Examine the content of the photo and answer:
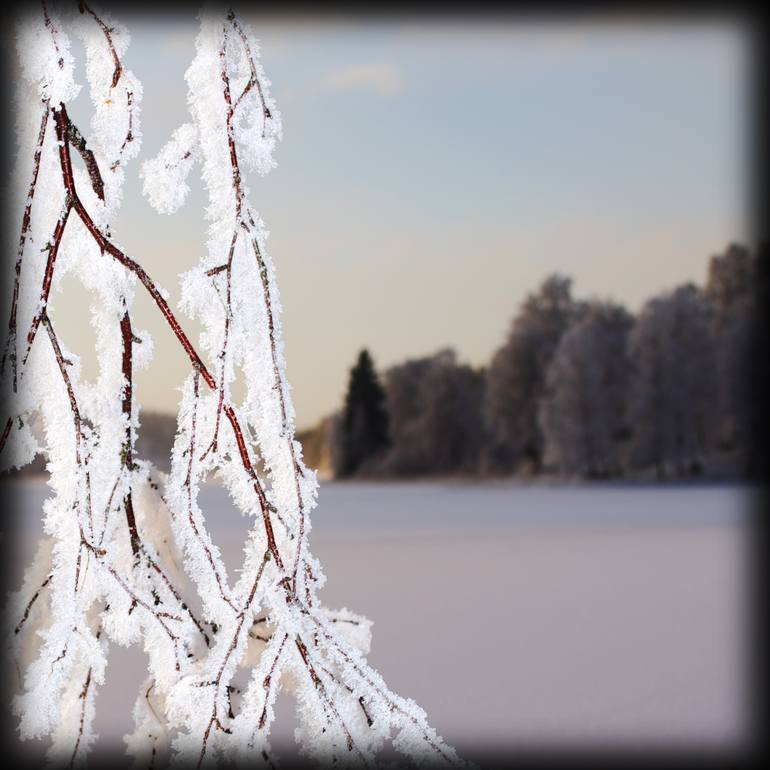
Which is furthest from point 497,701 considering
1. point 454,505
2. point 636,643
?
point 454,505

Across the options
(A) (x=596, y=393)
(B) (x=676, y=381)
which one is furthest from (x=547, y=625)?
(A) (x=596, y=393)

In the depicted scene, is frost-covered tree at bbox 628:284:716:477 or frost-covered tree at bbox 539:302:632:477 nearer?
frost-covered tree at bbox 628:284:716:477

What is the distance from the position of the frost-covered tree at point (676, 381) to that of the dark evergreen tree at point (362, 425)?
3.95 metres

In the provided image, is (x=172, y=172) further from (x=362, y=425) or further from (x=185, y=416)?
(x=362, y=425)

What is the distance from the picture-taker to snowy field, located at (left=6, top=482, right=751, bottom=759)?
8.20 feet

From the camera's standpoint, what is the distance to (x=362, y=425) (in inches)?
371

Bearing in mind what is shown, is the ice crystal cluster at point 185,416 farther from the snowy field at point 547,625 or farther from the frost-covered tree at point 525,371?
the frost-covered tree at point 525,371

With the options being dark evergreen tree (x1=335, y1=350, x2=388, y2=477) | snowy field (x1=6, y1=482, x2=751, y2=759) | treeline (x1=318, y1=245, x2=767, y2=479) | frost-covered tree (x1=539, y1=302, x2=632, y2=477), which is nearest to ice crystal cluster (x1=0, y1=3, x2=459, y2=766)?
snowy field (x1=6, y1=482, x2=751, y2=759)

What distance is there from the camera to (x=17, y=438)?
76 centimetres

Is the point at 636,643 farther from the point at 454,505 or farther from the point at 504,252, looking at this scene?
the point at 454,505

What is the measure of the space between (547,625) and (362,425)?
578 cm

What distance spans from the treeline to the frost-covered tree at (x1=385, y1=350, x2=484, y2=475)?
0.02 meters

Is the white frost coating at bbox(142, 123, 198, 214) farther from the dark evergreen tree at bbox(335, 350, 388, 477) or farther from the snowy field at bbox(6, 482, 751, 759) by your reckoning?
the dark evergreen tree at bbox(335, 350, 388, 477)

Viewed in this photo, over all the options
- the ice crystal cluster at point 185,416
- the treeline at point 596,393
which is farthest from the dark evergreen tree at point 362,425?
the ice crystal cluster at point 185,416
